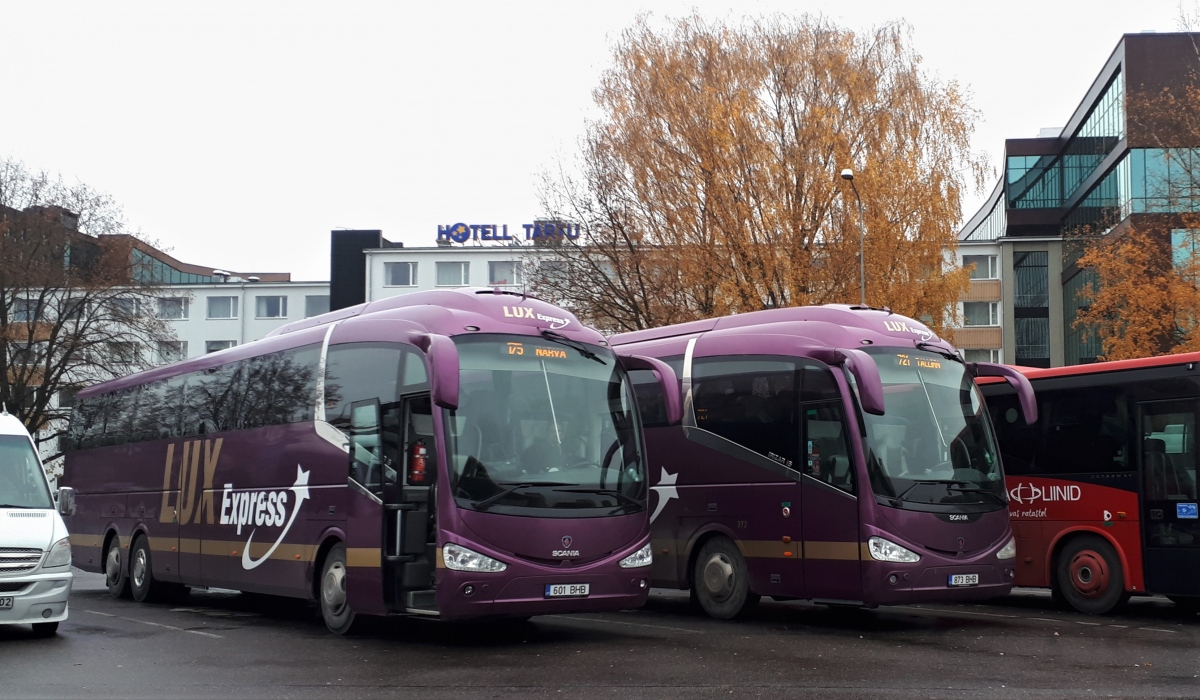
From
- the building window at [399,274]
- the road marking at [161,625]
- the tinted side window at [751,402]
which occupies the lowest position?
the road marking at [161,625]

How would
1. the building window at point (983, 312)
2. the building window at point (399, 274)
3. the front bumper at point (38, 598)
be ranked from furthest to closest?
the building window at point (399, 274) < the building window at point (983, 312) < the front bumper at point (38, 598)

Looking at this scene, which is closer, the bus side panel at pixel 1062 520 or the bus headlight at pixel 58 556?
the bus headlight at pixel 58 556

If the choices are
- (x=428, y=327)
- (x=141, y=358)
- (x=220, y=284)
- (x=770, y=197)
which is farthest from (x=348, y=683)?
(x=220, y=284)

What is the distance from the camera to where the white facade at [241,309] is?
86.4m

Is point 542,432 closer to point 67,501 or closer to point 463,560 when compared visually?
point 463,560

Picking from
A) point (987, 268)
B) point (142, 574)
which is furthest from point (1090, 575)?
point (987, 268)

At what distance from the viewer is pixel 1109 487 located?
16.1 m

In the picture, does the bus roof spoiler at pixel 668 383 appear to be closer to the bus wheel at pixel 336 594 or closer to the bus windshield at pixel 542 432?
the bus windshield at pixel 542 432

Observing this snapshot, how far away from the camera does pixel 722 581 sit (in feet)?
51.4

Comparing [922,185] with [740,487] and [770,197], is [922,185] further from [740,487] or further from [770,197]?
[740,487]

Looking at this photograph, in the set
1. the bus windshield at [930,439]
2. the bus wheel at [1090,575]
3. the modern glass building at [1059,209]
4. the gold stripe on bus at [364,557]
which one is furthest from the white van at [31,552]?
the modern glass building at [1059,209]

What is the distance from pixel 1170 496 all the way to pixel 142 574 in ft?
46.5

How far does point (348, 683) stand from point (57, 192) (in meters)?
41.8

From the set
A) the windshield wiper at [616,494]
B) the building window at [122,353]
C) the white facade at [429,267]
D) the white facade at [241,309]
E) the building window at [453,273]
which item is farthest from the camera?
the white facade at [241,309]
